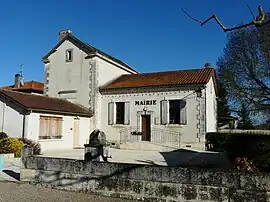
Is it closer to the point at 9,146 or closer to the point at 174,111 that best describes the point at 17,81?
the point at 9,146

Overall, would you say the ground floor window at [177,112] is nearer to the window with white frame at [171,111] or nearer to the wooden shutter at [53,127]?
the window with white frame at [171,111]

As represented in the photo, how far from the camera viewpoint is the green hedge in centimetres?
850

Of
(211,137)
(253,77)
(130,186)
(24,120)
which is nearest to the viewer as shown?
(130,186)

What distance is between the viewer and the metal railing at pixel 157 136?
787 inches

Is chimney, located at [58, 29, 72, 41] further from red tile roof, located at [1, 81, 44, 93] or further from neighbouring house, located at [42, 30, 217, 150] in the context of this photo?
red tile roof, located at [1, 81, 44, 93]

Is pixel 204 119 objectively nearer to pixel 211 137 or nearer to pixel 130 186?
pixel 211 137

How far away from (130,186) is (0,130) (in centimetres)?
1470

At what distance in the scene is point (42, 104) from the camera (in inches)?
747

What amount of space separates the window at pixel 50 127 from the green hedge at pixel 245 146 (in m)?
10.1

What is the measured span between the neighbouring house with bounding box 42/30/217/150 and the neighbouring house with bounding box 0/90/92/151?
7.41ft

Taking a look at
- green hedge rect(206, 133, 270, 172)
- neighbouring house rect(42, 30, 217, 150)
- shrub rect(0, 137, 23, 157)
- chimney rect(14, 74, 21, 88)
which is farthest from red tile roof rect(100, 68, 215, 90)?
chimney rect(14, 74, 21, 88)

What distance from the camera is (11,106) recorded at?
59.3ft

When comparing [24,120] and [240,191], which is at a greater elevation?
[24,120]

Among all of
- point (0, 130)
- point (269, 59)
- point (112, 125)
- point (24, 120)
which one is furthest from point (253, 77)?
point (0, 130)
